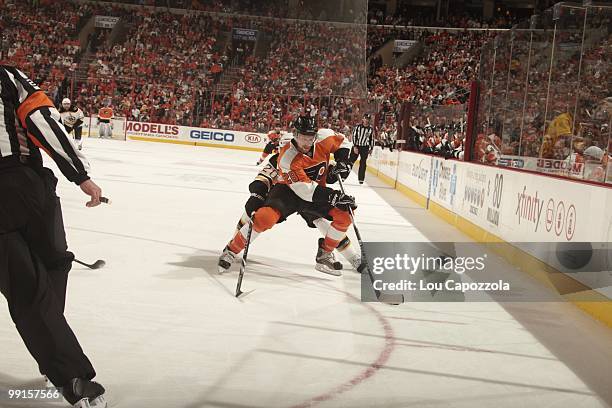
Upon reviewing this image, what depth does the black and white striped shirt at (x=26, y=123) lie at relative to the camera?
93.7 inches

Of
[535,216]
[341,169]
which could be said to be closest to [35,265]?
[341,169]

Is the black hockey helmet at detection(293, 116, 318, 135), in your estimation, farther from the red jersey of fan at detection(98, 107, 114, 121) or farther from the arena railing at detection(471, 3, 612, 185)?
the red jersey of fan at detection(98, 107, 114, 121)

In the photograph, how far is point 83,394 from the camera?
244cm

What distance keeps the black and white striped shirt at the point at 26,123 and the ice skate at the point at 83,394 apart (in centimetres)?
75

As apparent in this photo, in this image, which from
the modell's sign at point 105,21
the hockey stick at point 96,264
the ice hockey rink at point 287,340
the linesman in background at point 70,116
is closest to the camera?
the ice hockey rink at point 287,340

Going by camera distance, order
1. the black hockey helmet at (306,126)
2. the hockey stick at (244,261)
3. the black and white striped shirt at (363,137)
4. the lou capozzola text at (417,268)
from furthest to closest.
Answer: the black and white striped shirt at (363,137) < the black hockey helmet at (306,126) < the hockey stick at (244,261) < the lou capozzola text at (417,268)

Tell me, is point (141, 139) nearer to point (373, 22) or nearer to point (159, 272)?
point (373, 22)

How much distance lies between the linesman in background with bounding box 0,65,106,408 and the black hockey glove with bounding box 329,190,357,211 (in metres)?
2.99

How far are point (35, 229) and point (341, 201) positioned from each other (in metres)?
3.12

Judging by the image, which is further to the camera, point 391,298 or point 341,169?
point 341,169

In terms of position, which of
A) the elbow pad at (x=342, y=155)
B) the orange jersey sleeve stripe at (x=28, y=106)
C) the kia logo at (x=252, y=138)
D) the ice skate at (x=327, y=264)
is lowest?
the kia logo at (x=252, y=138)

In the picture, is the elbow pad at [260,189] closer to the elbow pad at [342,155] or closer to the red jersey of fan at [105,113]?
the elbow pad at [342,155]

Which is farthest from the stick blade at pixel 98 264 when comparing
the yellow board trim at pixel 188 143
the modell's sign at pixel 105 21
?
the modell's sign at pixel 105 21

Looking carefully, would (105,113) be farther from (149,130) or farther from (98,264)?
(98,264)
